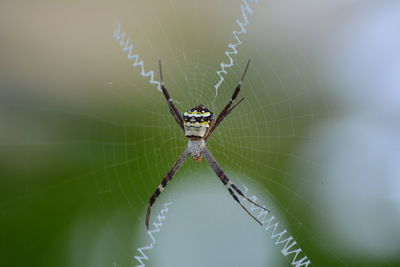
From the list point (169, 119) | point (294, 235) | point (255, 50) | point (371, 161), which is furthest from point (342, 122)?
point (169, 119)

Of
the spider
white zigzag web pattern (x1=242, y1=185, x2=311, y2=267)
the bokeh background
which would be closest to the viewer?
the spider

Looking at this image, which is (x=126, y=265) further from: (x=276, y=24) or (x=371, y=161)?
(x=276, y=24)

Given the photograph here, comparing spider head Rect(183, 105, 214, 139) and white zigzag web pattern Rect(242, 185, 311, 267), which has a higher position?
spider head Rect(183, 105, 214, 139)

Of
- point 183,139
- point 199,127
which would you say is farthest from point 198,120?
point 183,139

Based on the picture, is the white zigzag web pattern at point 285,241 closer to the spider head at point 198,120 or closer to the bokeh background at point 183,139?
the bokeh background at point 183,139

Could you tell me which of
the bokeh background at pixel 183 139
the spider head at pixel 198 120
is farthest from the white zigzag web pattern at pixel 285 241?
the spider head at pixel 198 120

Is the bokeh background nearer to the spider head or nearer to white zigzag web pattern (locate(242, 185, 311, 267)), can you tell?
white zigzag web pattern (locate(242, 185, 311, 267))

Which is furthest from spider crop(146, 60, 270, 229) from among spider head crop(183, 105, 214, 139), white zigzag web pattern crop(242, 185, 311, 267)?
white zigzag web pattern crop(242, 185, 311, 267)

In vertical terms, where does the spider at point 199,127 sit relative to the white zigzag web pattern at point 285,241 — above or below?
Result: above
